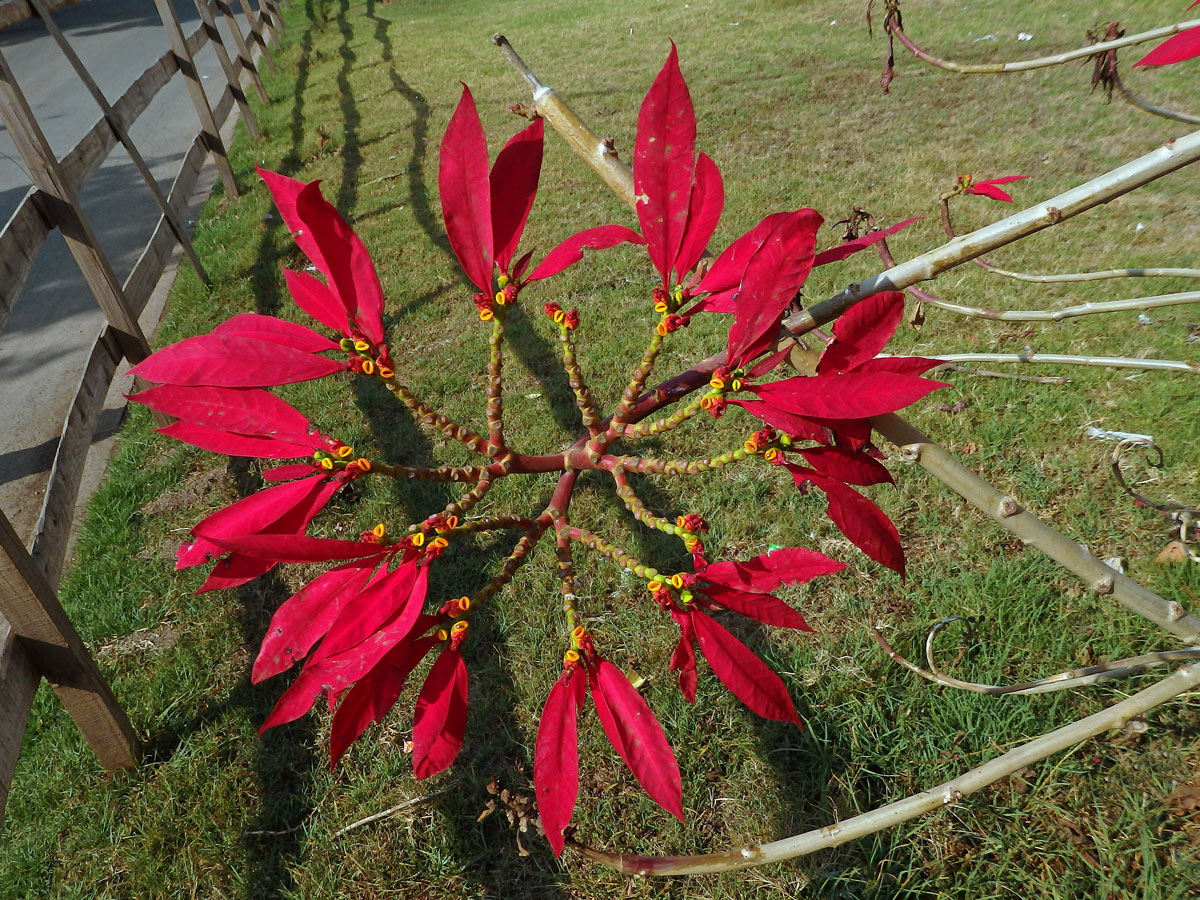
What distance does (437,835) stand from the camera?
2.03 meters

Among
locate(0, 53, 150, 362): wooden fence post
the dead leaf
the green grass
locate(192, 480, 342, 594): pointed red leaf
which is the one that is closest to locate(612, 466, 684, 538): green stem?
locate(192, 480, 342, 594): pointed red leaf

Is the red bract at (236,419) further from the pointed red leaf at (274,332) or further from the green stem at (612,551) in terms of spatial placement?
the green stem at (612,551)

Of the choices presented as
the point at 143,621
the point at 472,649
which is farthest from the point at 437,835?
the point at 143,621

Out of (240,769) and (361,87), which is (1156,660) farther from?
(361,87)

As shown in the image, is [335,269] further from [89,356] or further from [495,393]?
[89,356]

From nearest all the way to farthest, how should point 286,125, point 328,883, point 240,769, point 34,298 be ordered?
point 328,883 < point 240,769 < point 34,298 < point 286,125

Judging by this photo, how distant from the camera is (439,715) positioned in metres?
0.54

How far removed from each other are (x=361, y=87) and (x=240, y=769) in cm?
839

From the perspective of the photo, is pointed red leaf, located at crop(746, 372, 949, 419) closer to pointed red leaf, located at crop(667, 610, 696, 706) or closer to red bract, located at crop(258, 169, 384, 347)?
pointed red leaf, located at crop(667, 610, 696, 706)

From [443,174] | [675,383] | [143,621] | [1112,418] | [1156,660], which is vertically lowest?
[1112,418]

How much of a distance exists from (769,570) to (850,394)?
152mm

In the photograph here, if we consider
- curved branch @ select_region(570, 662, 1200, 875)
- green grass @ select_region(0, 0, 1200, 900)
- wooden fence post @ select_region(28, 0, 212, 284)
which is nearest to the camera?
curved branch @ select_region(570, 662, 1200, 875)

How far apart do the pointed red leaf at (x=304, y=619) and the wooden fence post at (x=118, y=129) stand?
466 centimetres

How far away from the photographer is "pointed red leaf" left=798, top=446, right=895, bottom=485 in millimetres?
539
